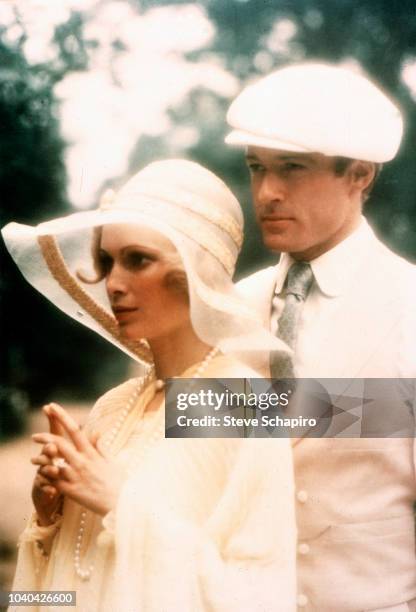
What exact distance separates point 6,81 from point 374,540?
1.69 meters

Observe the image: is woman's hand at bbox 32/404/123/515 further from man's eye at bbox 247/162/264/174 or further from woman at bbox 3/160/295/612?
man's eye at bbox 247/162/264/174

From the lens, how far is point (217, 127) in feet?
8.18

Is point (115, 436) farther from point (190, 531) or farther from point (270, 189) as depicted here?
point (270, 189)

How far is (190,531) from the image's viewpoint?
2.09 m

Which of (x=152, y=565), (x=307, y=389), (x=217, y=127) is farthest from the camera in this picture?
(x=217, y=127)

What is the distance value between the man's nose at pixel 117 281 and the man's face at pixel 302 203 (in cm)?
40

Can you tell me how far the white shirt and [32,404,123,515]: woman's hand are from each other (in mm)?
548

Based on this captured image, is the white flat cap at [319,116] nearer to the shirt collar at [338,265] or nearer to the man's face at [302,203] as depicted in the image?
the man's face at [302,203]

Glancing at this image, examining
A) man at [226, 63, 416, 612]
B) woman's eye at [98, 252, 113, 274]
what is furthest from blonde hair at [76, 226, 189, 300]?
man at [226, 63, 416, 612]

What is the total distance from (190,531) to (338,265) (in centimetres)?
77

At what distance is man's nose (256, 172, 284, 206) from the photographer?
7.52 feet

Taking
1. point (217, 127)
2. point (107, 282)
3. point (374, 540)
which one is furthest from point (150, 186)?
point (374, 540)

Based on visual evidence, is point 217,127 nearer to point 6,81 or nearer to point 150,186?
point 150,186

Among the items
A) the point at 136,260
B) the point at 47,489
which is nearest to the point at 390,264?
the point at 136,260
